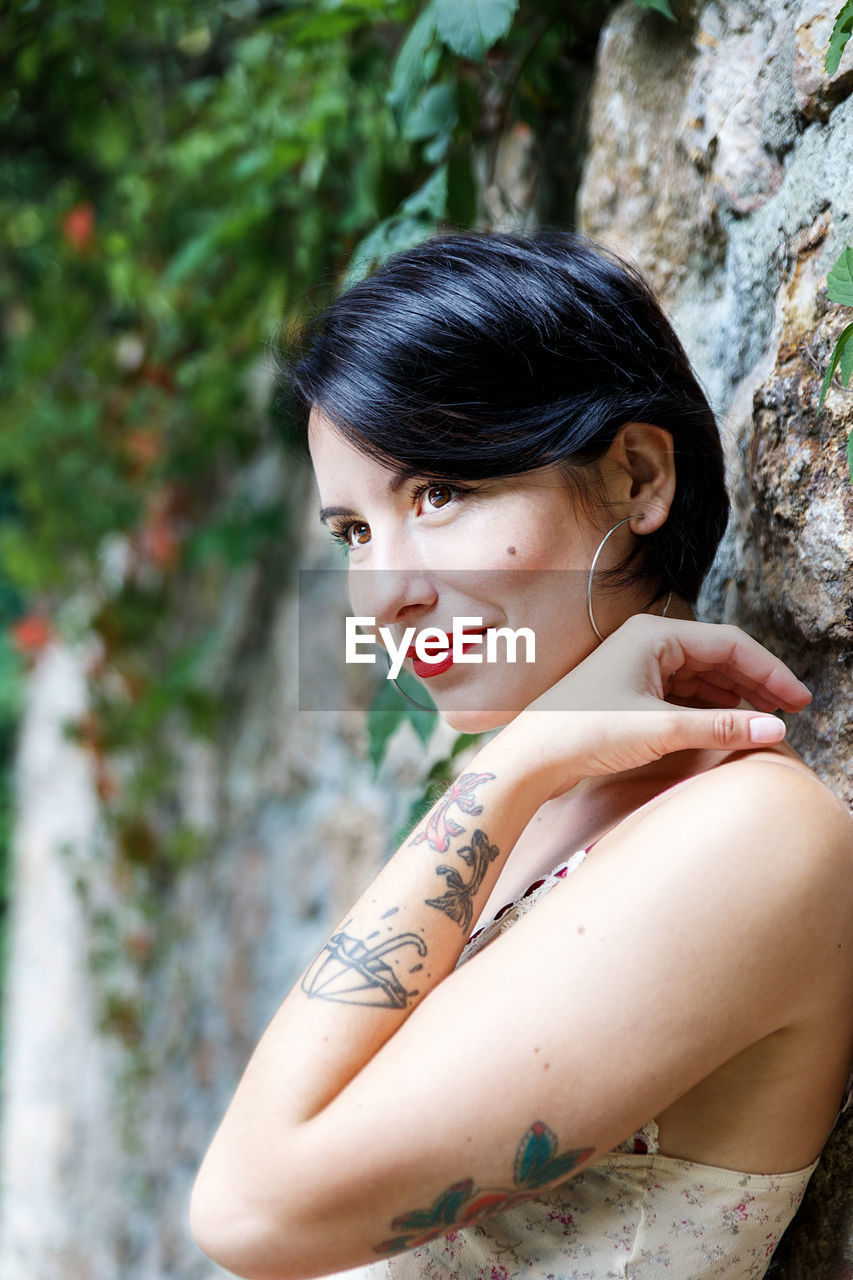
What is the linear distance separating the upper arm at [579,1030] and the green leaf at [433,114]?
113cm

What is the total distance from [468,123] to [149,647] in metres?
2.06

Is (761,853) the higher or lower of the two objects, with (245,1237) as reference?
higher

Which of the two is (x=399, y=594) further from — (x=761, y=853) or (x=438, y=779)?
(x=438, y=779)

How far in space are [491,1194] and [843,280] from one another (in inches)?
27.0

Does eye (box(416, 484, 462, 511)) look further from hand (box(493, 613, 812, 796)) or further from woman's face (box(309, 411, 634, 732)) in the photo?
hand (box(493, 613, 812, 796))

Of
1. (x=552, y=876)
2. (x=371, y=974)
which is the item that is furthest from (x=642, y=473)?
(x=371, y=974)

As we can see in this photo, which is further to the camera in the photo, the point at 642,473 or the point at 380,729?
the point at 380,729

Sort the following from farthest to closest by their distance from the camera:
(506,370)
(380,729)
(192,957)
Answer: (192,957)
(380,729)
(506,370)

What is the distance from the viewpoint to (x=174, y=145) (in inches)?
101

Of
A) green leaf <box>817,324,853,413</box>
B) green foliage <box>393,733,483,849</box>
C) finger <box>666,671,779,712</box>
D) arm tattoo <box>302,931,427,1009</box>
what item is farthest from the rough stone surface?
green leaf <box>817,324,853,413</box>

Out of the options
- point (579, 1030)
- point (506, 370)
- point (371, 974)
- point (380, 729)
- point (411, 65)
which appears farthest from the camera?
point (380, 729)

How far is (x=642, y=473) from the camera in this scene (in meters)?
0.98

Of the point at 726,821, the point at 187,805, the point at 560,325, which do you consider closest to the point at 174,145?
the point at 187,805

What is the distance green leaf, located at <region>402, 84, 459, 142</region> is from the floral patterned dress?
1299mm
